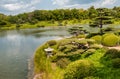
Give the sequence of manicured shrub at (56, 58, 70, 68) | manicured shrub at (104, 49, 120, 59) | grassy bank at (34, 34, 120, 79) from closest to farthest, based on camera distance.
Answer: grassy bank at (34, 34, 120, 79) → manicured shrub at (104, 49, 120, 59) → manicured shrub at (56, 58, 70, 68)

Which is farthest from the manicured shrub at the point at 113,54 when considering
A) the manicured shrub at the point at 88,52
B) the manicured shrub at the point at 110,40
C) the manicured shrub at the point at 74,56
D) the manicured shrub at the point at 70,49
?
the manicured shrub at the point at 110,40

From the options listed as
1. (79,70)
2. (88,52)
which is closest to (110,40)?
(88,52)

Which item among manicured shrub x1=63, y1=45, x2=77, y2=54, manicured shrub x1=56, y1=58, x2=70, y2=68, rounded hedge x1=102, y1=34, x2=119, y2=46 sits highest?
manicured shrub x1=63, y1=45, x2=77, y2=54

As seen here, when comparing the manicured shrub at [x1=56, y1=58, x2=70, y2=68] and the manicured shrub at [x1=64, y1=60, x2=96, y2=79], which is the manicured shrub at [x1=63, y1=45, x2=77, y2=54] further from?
the manicured shrub at [x1=64, y1=60, x2=96, y2=79]

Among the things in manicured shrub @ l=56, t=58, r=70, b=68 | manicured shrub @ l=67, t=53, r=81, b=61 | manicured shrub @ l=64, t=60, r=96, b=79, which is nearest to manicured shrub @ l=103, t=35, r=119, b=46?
manicured shrub @ l=67, t=53, r=81, b=61

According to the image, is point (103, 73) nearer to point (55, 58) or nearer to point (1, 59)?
point (55, 58)

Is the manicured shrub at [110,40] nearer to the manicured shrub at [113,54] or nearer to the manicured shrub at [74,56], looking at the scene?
the manicured shrub at [74,56]

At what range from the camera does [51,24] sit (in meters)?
133

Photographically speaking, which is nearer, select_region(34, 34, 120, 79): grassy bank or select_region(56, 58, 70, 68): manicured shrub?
select_region(34, 34, 120, 79): grassy bank

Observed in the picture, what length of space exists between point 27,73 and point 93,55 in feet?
28.7

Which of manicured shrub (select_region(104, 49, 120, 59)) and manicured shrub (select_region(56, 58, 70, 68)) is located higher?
manicured shrub (select_region(104, 49, 120, 59))

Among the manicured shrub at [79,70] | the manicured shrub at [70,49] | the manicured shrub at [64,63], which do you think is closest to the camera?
the manicured shrub at [79,70]

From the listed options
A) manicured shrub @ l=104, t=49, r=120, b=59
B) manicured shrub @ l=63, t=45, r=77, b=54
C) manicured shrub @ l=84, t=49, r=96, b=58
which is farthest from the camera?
manicured shrub @ l=63, t=45, r=77, b=54

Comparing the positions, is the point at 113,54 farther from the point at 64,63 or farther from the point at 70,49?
the point at 70,49
